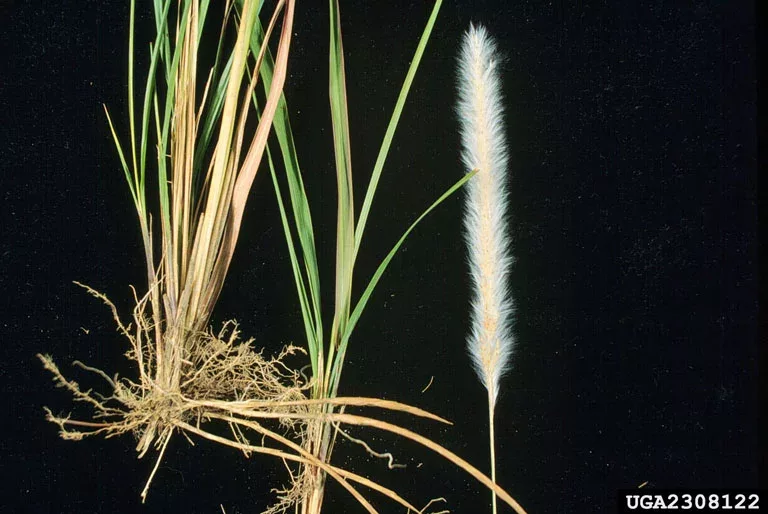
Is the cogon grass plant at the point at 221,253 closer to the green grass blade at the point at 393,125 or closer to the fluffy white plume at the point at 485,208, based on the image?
the green grass blade at the point at 393,125

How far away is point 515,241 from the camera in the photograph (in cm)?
138

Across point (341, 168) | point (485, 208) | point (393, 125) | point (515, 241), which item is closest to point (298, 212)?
point (341, 168)

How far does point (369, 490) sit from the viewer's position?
1370 mm

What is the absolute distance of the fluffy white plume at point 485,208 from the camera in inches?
49.3

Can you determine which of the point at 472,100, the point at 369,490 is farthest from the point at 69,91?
the point at 369,490

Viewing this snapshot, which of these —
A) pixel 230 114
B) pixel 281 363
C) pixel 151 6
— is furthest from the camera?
pixel 151 6

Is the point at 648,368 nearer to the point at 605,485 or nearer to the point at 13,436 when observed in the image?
the point at 605,485

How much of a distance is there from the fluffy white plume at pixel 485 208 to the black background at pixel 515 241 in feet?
0.21

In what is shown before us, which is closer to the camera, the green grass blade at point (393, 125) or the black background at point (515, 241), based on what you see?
the green grass blade at point (393, 125)

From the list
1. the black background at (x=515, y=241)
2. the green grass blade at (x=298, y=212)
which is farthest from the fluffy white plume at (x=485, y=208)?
the green grass blade at (x=298, y=212)

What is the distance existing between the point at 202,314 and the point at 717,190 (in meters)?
1.10

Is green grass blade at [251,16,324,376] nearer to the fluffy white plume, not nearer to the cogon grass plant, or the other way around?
the cogon grass plant

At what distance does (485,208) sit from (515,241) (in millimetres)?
166

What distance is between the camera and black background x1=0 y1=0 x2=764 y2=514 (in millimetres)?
1319
